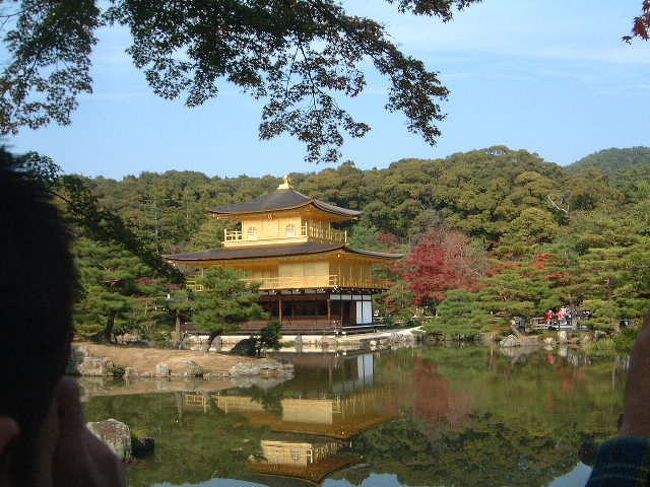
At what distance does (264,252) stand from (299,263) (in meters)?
1.28

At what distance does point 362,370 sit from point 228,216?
469 inches

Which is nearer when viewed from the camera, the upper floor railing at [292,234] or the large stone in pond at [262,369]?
the large stone in pond at [262,369]

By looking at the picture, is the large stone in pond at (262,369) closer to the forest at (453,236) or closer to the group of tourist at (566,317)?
the forest at (453,236)

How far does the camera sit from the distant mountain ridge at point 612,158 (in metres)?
68.7

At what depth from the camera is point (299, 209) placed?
75.2 feet

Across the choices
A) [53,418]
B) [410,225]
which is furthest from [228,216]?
[53,418]

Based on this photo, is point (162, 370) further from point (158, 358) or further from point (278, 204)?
point (278, 204)

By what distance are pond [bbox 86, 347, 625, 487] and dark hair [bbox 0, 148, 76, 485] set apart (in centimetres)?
575

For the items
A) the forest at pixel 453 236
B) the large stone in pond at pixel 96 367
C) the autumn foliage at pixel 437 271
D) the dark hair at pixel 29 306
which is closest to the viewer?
the dark hair at pixel 29 306

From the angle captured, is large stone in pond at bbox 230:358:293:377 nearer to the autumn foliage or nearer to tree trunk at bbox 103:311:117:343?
tree trunk at bbox 103:311:117:343

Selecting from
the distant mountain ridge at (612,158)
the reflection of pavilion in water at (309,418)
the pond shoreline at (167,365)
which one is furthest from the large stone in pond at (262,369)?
the distant mountain ridge at (612,158)

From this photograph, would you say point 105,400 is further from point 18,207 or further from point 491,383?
point 18,207

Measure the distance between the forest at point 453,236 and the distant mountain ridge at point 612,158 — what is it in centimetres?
2897

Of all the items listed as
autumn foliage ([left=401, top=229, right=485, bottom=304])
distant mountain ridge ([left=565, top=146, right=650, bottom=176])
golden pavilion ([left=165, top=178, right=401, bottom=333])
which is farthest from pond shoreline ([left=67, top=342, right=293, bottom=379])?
distant mountain ridge ([left=565, top=146, right=650, bottom=176])
